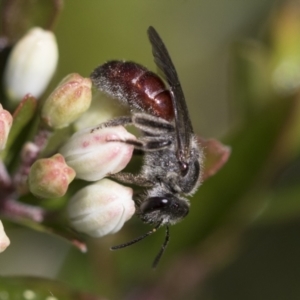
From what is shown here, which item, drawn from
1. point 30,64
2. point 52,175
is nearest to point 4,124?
point 52,175

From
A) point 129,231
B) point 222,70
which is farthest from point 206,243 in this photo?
point 222,70

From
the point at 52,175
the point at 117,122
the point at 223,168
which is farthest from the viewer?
the point at 223,168

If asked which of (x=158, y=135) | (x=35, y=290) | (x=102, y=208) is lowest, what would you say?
(x=35, y=290)

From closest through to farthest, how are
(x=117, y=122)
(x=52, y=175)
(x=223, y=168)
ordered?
(x=52, y=175), (x=117, y=122), (x=223, y=168)

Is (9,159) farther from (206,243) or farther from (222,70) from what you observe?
(222,70)

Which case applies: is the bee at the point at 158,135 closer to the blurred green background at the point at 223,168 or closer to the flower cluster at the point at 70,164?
the flower cluster at the point at 70,164

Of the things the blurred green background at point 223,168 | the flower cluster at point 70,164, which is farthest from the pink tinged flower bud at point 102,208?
the blurred green background at point 223,168

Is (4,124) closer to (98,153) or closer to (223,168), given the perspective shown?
(98,153)

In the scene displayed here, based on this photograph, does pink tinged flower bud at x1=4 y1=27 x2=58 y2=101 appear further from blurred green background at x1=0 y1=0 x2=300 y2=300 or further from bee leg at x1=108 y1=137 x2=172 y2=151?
bee leg at x1=108 y1=137 x2=172 y2=151
